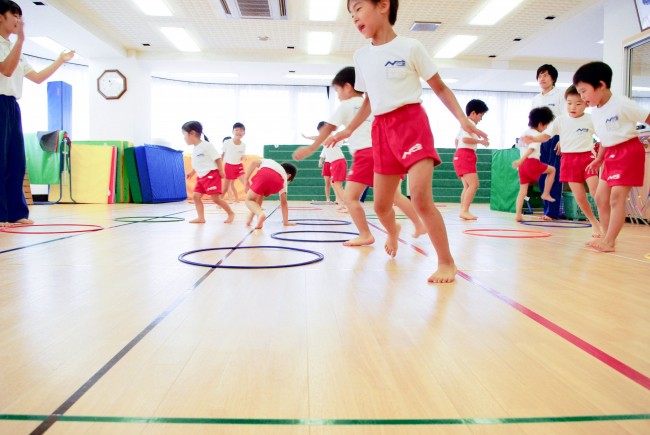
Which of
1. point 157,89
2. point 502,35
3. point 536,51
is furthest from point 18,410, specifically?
point 157,89

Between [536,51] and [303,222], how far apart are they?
9168 millimetres

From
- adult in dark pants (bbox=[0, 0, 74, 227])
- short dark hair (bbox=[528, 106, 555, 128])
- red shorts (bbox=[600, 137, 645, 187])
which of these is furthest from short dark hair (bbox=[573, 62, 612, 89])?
adult in dark pants (bbox=[0, 0, 74, 227])

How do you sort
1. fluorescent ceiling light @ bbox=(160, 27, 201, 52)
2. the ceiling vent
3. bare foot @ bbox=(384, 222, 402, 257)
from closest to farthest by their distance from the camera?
bare foot @ bbox=(384, 222, 402, 257)
the ceiling vent
fluorescent ceiling light @ bbox=(160, 27, 201, 52)

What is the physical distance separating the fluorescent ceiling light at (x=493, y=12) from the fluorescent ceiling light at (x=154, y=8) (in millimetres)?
5766

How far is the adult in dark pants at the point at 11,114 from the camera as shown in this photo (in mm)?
3963

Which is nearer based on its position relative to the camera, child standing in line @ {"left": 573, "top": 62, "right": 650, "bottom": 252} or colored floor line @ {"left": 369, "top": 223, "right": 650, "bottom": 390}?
colored floor line @ {"left": 369, "top": 223, "right": 650, "bottom": 390}

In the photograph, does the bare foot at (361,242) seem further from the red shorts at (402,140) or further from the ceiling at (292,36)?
the ceiling at (292,36)

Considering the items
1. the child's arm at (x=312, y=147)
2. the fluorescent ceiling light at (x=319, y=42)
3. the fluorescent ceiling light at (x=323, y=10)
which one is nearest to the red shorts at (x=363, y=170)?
the child's arm at (x=312, y=147)

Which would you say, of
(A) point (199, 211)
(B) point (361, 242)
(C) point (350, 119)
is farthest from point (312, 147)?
(A) point (199, 211)

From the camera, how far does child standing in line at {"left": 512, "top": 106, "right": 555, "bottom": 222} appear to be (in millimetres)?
→ 5574

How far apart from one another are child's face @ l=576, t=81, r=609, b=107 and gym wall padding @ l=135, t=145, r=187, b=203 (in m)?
7.97

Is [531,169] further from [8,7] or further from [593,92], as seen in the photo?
[8,7]

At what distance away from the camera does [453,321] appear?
1.44 metres

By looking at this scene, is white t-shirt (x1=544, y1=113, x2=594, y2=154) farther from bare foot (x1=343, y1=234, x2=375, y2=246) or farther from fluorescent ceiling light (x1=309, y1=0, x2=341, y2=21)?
fluorescent ceiling light (x1=309, y1=0, x2=341, y2=21)
